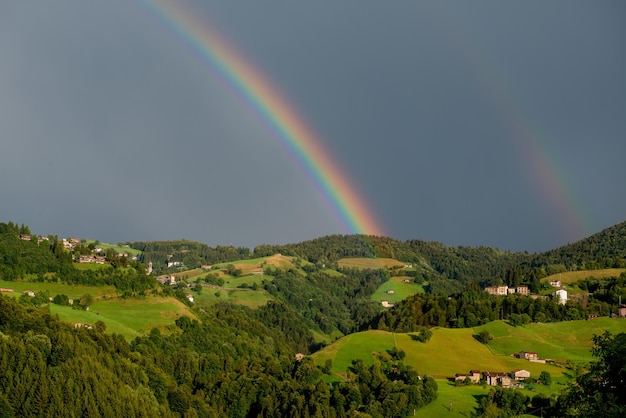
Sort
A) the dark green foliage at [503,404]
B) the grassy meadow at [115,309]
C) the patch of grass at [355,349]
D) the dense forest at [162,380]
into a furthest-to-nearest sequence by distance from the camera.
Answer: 1. the patch of grass at [355,349]
2. the grassy meadow at [115,309]
3. the dark green foliage at [503,404]
4. the dense forest at [162,380]

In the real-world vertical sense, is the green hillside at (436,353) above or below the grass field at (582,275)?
below

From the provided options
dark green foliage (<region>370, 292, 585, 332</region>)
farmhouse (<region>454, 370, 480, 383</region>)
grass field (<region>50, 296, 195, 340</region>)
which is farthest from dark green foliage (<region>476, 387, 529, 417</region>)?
grass field (<region>50, 296, 195, 340</region>)

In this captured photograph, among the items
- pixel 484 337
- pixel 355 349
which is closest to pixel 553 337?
pixel 484 337

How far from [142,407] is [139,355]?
20.4 m

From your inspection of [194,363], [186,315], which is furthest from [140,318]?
[194,363]

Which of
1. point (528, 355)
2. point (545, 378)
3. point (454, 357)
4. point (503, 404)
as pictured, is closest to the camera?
point (503, 404)

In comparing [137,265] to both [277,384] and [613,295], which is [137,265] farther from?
[613,295]

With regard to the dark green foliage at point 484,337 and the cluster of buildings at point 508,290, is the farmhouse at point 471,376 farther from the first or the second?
the cluster of buildings at point 508,290

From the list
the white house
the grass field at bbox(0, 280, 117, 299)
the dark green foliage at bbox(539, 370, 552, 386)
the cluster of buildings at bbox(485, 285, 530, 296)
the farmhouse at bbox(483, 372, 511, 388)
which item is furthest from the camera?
the cluster of buildings at bbox(485, 285, 530, 296)

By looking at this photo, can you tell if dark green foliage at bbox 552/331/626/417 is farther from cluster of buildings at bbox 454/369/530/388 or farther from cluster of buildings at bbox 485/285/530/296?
cluster of buildings at bbox 485/285/530/296

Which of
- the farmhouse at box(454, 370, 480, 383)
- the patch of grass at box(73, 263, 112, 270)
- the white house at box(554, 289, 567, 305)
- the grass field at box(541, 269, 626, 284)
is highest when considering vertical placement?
the grass field at box(541, 269, 626, 284)

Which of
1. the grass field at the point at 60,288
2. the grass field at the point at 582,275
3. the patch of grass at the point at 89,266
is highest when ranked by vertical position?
the grass field at the point at 582,275

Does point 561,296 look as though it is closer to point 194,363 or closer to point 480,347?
point 480,347

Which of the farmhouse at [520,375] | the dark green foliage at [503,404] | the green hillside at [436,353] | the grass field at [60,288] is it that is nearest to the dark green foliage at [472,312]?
the green hillside at [436,353]
